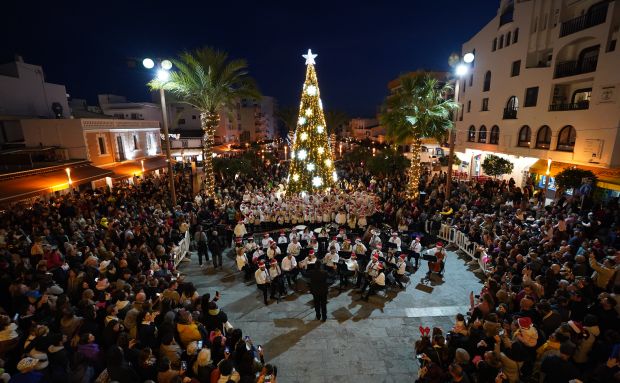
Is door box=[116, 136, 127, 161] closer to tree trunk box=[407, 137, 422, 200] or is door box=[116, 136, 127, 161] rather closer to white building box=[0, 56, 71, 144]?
white building box=[0, 56, 71, 144]

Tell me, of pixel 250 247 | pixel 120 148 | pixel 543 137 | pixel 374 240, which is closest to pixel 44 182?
pixel 120 148

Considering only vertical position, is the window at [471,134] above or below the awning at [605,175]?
above

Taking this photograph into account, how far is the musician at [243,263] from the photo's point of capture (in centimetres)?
1101

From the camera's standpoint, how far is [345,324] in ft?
29.1

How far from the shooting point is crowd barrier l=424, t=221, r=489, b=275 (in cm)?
1134

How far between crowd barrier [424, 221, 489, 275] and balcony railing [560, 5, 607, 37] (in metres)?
13.2

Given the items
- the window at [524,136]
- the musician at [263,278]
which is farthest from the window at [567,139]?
the musician at [263,278]

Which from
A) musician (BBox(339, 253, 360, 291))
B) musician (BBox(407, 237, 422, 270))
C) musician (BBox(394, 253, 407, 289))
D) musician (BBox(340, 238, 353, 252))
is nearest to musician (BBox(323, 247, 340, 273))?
musician (BBox(339, 253, 360, 291))

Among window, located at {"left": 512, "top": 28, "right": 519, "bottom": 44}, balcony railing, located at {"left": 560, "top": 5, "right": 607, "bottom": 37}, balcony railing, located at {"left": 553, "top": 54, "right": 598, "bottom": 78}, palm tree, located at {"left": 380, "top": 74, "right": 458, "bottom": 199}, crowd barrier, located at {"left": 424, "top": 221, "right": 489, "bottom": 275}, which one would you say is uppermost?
window, located at {"left": 512, "top": 28, "right": 519, "bottom": 44}

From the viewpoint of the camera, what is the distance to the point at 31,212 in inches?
562

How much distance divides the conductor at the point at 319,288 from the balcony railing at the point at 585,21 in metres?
19.2

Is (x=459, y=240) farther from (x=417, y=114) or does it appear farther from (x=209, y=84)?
(x=209, y=84)

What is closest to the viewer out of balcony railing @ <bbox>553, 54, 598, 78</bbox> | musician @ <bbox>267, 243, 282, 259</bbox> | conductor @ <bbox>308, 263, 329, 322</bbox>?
conductor @ <bbox>308, 263, 329, 322</bbox>

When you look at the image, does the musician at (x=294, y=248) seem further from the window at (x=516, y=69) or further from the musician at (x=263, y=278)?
the window at (x=516, y=69)
